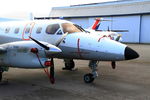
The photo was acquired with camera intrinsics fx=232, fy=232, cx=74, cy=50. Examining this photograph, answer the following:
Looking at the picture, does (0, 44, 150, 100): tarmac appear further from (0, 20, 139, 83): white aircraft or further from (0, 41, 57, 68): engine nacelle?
(0, 41, 57, 68): engine nacelle

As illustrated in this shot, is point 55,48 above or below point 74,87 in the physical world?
above

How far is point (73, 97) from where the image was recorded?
23.3 ft

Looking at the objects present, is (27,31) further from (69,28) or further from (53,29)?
(69,28)

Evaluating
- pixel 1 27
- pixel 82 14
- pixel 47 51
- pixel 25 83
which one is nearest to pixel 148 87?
pixel 47 51

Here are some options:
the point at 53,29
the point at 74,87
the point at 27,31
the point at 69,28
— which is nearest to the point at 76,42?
the point at 69,28

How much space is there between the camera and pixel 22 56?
25.9 ft

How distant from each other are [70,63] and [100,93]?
4749mm

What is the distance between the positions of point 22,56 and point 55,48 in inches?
49.4

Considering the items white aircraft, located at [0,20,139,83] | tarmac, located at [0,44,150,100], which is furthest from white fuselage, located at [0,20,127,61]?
tarmac, located at [0,44,150,100]

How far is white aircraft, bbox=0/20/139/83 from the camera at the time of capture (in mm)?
7688

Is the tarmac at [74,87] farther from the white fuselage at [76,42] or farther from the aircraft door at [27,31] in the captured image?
the aircraft door at [27,31]

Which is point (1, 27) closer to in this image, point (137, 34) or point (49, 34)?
point (49, 34)

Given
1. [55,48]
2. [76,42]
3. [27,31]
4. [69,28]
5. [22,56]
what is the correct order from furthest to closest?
[27,31]
[69,28]
[76,42]
[22,56]
[55,48]

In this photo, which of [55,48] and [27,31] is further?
[27,31]
